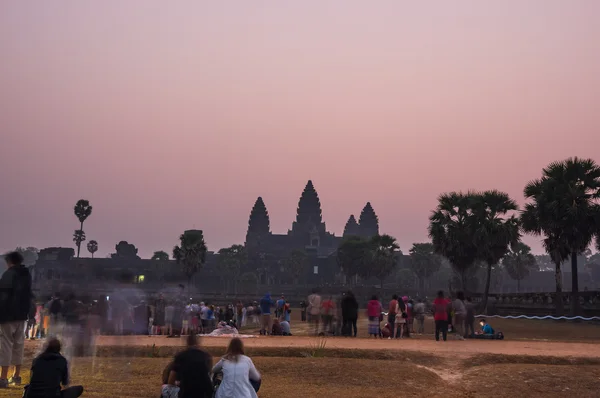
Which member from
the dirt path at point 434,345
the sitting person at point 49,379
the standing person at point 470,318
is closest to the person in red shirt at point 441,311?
the dirt path at point 434,345

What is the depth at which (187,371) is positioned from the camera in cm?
873

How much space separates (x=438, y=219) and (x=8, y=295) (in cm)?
4193

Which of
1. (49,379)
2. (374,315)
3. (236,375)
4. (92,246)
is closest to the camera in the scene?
(49,379)

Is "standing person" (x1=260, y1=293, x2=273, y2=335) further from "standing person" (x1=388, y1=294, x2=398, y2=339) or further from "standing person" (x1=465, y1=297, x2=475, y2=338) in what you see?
"standing person" (x1=465, y1=297, x2=475, y2=338)

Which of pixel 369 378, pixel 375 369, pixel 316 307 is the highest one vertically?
pixel 316 307

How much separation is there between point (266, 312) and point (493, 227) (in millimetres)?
25542

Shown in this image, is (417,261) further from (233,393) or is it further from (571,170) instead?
(233,393)

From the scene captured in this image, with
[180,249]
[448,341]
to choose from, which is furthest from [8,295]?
[180,249]

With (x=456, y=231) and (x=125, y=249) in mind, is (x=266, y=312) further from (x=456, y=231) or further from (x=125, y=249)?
(x=125, y=249)

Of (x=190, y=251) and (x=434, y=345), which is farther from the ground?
(x=190, y=251)

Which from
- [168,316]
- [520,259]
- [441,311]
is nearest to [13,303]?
[441,311]

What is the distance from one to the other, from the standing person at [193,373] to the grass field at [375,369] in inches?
203

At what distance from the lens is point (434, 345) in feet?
71.2

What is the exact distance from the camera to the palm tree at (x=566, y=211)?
39344mm
